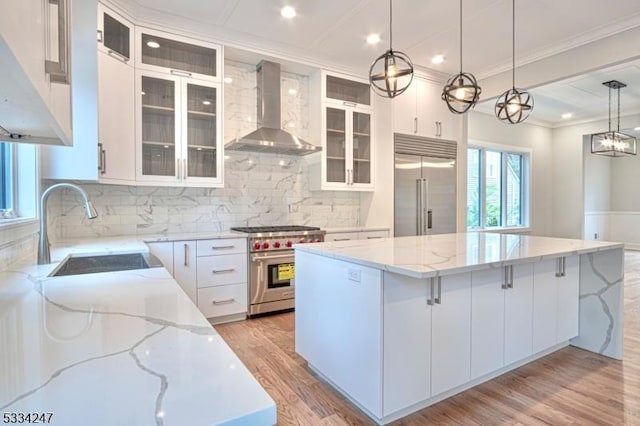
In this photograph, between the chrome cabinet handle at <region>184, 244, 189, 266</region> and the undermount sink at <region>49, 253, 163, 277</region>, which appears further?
the chrome cabinet handle at <region>184, 244, 189, 266</region>

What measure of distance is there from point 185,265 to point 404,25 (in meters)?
3.03

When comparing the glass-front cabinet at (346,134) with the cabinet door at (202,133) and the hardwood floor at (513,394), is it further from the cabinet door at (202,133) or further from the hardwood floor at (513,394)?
the hardwood floor at (513,394)

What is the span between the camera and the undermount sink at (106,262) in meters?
2.02

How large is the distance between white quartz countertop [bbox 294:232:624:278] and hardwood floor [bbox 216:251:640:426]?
853mm

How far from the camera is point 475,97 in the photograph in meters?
2.61

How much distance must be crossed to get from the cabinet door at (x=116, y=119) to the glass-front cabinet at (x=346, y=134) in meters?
1.98

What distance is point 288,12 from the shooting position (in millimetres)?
3070

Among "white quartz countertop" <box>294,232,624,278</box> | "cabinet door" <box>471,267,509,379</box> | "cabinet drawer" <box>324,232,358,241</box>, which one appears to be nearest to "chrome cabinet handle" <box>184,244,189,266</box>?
"white quartz countertop" <box>294,232,624,278</box>

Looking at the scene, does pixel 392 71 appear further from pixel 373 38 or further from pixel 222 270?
pixel 222 270

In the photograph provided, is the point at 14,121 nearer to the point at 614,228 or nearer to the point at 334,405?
the point at 334,405

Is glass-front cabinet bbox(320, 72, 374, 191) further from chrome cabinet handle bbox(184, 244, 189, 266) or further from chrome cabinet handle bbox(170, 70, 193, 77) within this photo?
chrome cabinet handle bbox(184, 244, 189, 266)

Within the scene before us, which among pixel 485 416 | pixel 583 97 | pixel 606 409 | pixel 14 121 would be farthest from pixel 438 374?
pixel 583 97

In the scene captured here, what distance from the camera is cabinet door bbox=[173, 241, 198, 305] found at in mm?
3119

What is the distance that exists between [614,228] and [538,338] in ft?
27.7
